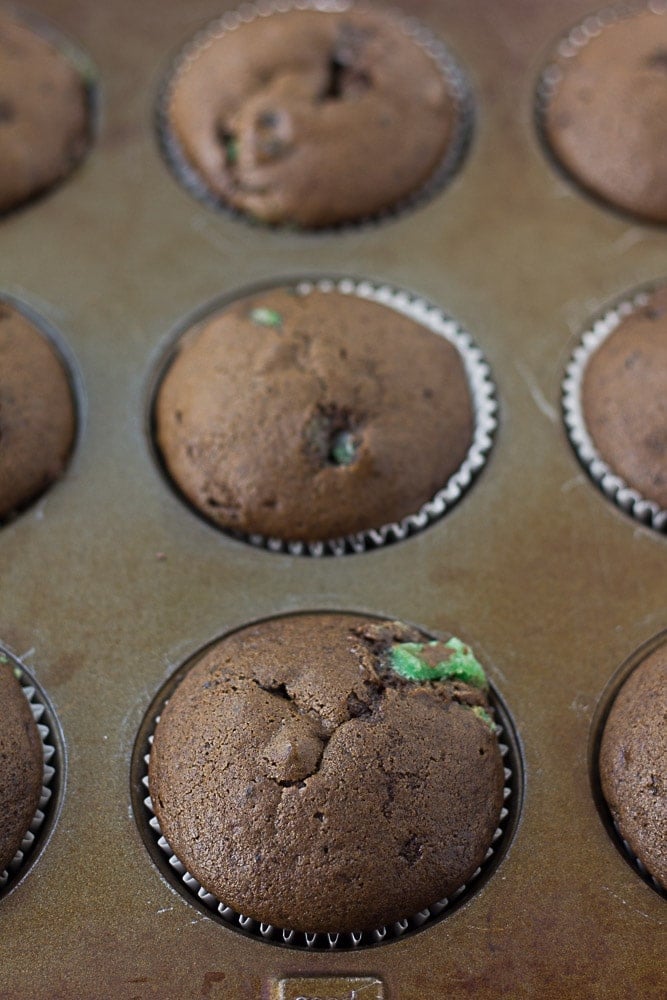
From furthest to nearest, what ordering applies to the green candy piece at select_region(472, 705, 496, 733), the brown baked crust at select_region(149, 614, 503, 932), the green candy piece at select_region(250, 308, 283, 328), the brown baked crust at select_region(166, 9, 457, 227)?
the brown baked crust at select_region(166, 9, 457, 227)
the green candy piece at select_region(250, 308, 283, 328)
the green candy piece at select_region(472, 705, 496, 733)
the brown baked crust at select_region(149, 614, 503, 932)

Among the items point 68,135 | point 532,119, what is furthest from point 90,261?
point 532,119

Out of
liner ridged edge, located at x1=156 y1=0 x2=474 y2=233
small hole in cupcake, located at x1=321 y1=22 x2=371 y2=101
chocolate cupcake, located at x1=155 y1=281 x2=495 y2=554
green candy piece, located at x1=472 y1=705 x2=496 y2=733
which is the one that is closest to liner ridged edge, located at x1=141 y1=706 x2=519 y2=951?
green candy piece, located at x1=472 y1=705 x2=496 y2=733

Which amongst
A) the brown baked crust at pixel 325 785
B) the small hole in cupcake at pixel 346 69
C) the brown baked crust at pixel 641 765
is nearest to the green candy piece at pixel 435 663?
the brown baked crust at pixel 325 785

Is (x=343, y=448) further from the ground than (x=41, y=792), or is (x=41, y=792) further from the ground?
(x=343, y=448)

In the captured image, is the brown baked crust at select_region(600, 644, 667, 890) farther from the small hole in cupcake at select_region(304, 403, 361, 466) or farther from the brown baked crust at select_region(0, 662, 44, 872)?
the brown baked crust at select_region(0, 662, 44, 872)

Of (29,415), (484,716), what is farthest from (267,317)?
(484,716)

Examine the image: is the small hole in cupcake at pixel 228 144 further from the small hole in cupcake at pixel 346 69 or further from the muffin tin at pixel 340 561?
the small hole in cupcake at pixel 346 69

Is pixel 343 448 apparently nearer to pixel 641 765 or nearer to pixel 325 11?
pixel 641 765
